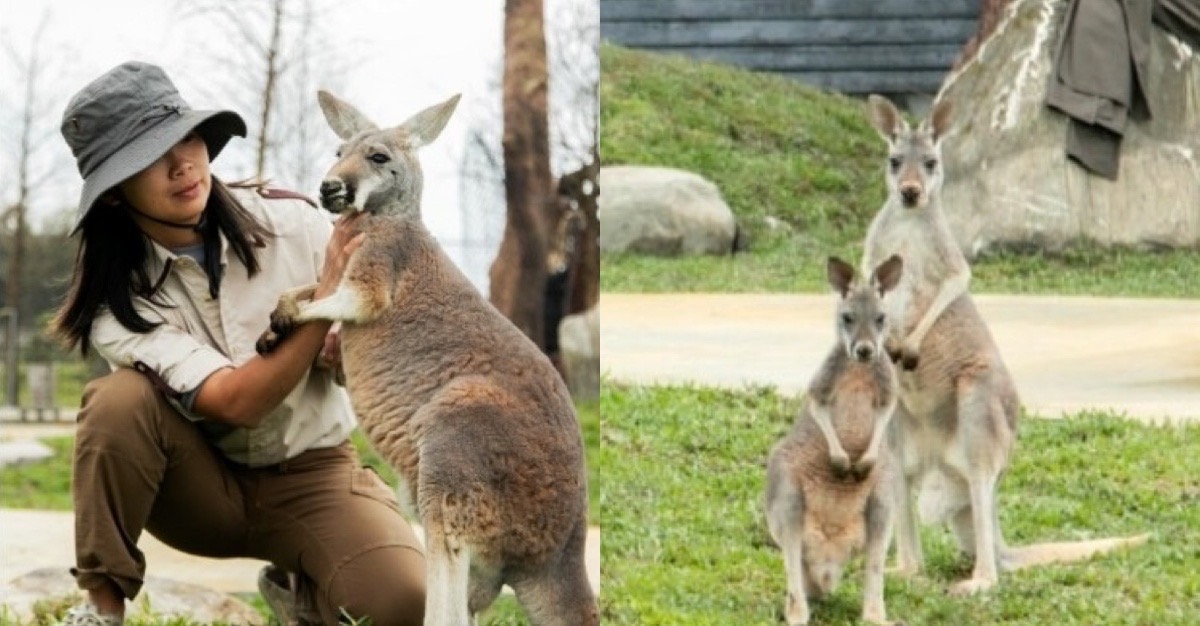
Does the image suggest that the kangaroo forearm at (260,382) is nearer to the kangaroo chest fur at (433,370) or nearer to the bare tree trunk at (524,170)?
the kangaroo chest fur at (433,370)

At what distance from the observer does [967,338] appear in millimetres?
4094

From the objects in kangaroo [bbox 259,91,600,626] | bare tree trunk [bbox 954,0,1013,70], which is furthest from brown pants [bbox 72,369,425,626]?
bare tree trunk [bbox 954,0,1013,70]

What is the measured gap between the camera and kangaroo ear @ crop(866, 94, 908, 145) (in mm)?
4027

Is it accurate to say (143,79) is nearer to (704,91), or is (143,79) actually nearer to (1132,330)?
(704,91)

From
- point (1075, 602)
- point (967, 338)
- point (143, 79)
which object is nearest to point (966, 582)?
point (1075, 602)

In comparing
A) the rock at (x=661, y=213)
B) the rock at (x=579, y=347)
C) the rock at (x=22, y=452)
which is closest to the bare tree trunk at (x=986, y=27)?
the rock at (x=661, y=213)

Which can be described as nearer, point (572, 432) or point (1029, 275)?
point (572, 432)

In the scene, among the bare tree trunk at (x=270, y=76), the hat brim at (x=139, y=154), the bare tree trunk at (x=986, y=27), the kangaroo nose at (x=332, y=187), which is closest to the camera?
the kangaroo nose at (x=332, y=187)

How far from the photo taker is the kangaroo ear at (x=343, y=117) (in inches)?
127

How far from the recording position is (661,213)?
421cm

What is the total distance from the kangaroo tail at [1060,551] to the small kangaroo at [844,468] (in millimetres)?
372

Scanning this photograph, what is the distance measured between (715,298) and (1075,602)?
1138mm

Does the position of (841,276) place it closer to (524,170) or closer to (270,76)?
(524,170)

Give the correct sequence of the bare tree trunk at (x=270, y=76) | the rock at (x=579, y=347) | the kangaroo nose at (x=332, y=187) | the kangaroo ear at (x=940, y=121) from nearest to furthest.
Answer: the kangaroo nose at (x=332, y=187)
the kangaroo ear at (x=940, y=121)
the bare tree trunk at (x=270, y=76)
the rock at (x=579, y=347)
